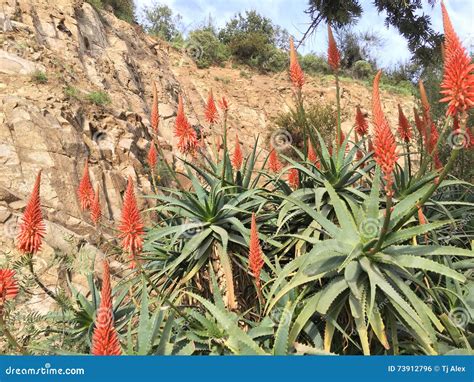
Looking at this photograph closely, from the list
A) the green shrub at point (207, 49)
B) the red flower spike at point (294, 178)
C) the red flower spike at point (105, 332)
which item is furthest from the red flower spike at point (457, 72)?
the green shrub at point (207, 49)

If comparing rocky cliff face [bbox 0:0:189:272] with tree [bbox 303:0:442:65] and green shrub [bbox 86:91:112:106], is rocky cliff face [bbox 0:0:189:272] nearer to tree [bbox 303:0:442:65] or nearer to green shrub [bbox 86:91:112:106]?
green shrub [bbox 86:91:112:106]

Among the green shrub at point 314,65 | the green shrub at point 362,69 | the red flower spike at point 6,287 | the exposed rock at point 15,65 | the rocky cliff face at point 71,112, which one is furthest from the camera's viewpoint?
the green shrub at point 362,69

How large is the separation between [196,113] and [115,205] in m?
8.92

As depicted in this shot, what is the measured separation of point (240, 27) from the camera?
23.3 metres

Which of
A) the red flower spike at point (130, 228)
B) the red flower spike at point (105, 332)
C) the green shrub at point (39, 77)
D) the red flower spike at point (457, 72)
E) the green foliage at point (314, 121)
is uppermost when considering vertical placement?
the green shrub at point (39, 77)

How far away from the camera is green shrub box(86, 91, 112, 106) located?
9.05m

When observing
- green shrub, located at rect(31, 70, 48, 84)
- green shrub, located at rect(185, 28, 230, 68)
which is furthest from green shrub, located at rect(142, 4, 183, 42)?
green shrub, located at rect(31, 70, 48, 84)

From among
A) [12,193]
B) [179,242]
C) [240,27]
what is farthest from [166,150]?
[240,27]

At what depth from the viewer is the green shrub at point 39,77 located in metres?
8.12

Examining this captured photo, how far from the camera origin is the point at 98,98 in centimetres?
922

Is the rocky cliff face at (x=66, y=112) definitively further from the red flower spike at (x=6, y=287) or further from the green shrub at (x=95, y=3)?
the red flower spike at (x=6, y=287)

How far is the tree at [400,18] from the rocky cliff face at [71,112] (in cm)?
466

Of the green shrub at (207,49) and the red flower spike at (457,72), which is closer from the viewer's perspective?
the red flower spike at (457,72)

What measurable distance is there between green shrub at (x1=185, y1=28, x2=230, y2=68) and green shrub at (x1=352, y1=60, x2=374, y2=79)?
732 cm
